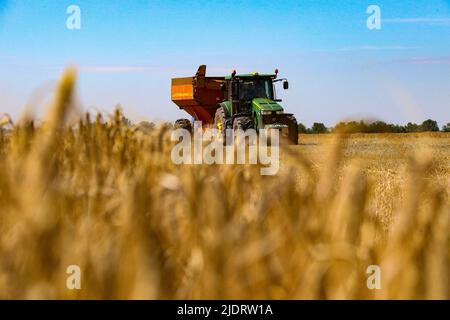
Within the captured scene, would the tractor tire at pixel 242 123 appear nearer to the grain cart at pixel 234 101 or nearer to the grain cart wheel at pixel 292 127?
the grain cart at pixel 234 101

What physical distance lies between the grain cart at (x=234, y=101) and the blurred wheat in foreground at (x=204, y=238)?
1872 cm

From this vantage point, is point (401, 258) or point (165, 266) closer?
point (401, 258)

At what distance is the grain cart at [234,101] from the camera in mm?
21812

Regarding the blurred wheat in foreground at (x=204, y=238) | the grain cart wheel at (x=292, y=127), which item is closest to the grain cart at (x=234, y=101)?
the grain cart wheel at (x=292, y=127)

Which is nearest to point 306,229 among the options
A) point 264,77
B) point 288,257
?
point 288,257

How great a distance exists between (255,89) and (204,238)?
21707 mm

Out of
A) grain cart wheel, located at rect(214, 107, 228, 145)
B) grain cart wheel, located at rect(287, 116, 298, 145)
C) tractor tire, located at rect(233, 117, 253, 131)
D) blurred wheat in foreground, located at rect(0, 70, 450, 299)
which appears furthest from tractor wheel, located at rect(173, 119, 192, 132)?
blurred wheat in foreground, located at rect(0, 70, 450, 299)

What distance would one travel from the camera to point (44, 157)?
179cm

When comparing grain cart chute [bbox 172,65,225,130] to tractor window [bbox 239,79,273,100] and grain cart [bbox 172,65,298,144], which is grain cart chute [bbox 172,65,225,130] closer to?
grain cart [bbox 172,65,298,144]

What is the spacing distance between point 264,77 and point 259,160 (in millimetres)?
20216

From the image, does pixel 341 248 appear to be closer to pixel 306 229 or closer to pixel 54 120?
pixel 306 229

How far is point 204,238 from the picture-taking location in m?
1.80

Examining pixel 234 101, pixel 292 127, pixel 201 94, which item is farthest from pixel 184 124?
pixel 292 127

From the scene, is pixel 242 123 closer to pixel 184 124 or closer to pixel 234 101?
pixel 234 101
